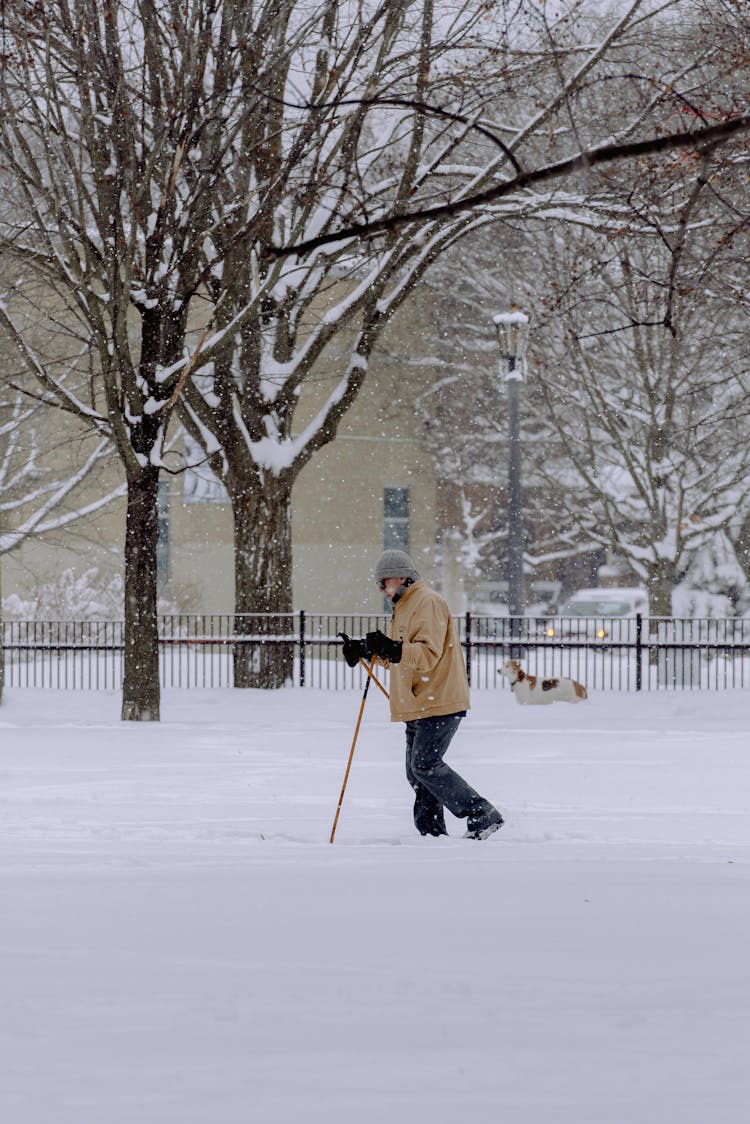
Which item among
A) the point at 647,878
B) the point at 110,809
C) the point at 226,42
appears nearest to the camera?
the point at 647,878

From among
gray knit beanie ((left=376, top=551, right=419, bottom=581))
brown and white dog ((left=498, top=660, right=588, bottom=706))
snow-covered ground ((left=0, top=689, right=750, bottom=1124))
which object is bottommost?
snow-covered ground ((left=0, top=689, right=750, bottom=1124))

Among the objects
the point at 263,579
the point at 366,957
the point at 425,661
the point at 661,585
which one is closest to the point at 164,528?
the point at 661,585

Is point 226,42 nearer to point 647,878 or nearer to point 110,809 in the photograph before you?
point 110,809

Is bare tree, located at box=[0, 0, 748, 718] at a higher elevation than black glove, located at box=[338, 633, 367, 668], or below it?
higher

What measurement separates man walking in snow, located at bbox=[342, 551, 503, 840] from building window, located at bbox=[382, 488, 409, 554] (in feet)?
109

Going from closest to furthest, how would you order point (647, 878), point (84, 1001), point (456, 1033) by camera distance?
point (456, 1033) < point (84, 1001) < point (647, 878)

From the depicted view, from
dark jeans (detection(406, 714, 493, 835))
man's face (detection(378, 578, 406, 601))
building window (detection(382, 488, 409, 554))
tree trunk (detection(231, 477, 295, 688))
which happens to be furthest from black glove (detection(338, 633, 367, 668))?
building window (detection(382, 488, 409, 554))

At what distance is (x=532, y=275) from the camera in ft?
99.2

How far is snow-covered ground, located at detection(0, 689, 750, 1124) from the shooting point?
15.1 feet

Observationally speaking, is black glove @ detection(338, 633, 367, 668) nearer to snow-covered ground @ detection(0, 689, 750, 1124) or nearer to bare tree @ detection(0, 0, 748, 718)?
snow-covered ground @ detection(0, 689, 750, 1124)

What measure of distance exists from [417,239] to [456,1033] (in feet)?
50.9

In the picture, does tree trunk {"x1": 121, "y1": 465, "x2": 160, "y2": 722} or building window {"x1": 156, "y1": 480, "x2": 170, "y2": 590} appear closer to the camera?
tree trunk {"x1": 121, "y1": 465, "x2": 160, "y2": 722}

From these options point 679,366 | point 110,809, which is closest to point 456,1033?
point 110,809

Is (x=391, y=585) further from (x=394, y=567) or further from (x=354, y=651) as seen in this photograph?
(x=354, y=651)
